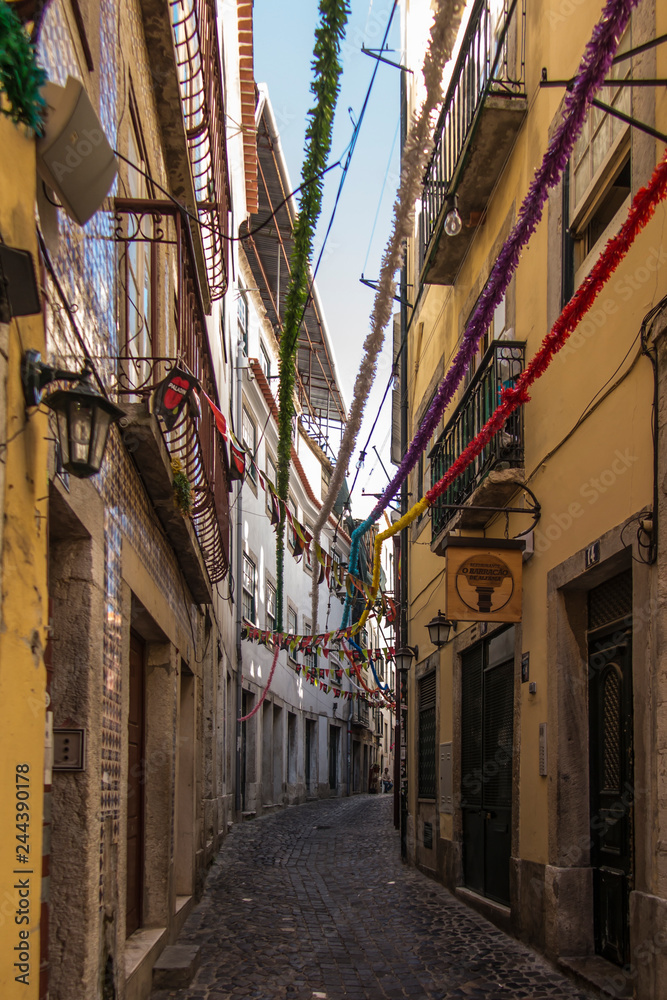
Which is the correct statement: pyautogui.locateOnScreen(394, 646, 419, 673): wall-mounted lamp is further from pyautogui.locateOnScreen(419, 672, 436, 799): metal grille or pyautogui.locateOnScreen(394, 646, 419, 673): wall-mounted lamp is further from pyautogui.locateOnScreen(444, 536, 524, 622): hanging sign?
pyautogui.locateOnScreen(444, 536, 524, 622): hanging sign

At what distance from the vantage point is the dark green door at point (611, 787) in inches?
241

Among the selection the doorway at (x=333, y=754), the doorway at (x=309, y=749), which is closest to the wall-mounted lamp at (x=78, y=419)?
the doorway at (x=309, y=749)

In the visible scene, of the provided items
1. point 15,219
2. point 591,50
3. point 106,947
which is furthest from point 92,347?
point 106,947

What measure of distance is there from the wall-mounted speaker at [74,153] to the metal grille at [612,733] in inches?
176

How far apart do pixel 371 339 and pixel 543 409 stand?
2.30 m

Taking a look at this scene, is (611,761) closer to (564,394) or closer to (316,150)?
(564,394)

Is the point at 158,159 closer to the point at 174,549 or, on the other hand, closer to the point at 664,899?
the point at 174,549

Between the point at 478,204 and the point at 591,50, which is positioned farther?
the point at 478,204

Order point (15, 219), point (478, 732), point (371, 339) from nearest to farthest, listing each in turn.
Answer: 1. point (15, 219)
2. point (371, 339)
3. point (478, 732)

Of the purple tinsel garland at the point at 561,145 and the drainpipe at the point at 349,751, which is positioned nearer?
the purple tinsel garland at the point at 561,145

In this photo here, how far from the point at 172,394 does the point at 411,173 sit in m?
1.61

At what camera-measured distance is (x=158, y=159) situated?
7.45m

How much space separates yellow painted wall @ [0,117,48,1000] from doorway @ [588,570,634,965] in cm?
386

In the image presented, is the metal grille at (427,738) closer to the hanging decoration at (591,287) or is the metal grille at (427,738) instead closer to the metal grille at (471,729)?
the metal grille at (471,729)
